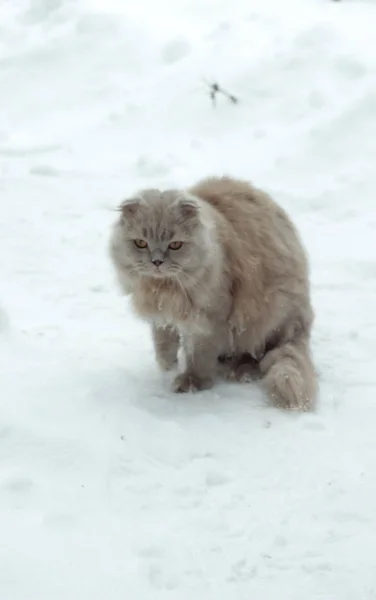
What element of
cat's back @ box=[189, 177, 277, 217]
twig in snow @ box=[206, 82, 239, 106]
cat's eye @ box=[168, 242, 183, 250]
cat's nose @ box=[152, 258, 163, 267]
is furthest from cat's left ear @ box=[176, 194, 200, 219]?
twig in snow @ box=[206, 82, 239, 106]

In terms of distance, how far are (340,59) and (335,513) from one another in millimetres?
6059

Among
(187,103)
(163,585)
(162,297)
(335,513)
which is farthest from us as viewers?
(187,103)

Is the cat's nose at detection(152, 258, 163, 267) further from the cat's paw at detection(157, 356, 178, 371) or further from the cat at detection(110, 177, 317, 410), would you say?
the cat's paw at detection(157, 356, 178, 371)

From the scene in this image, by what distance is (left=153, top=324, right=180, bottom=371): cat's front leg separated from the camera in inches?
156

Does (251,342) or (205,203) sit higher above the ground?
(205,203)

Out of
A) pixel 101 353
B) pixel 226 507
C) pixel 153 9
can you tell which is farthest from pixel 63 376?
pixel 153 9

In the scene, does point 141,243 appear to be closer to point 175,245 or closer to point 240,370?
point 175,245

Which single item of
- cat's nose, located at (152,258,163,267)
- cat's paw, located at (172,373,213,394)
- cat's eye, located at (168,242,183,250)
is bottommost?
cat's paw, located at (172,373,213,394)

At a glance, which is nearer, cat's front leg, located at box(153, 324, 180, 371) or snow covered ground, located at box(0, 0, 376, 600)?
snow covered ground, located at box(0, 0, 376, 600)

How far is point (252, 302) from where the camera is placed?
390 cm

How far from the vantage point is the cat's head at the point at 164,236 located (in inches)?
140

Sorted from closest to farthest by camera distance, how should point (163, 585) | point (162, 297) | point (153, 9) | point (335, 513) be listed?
point (163, 585) < point (335, 513) < point (162, 297) < point (153, 9)

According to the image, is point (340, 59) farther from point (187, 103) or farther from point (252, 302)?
point (252, 302)

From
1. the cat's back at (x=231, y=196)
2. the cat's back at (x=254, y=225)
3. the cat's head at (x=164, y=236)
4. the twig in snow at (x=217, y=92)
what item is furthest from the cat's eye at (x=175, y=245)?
the twig in snow at (x=217, y=92)
